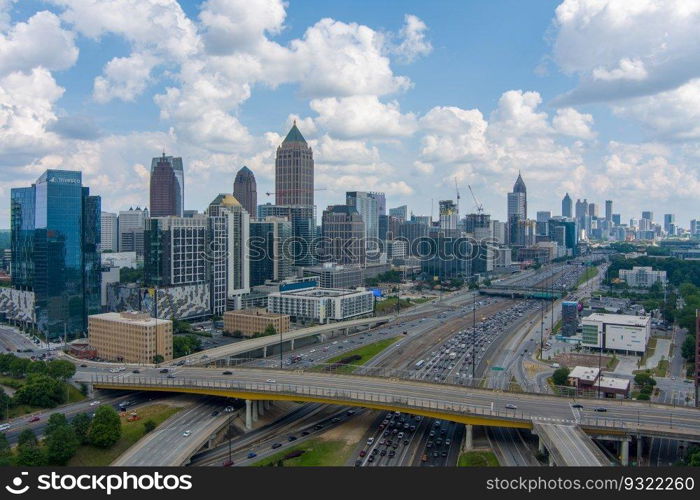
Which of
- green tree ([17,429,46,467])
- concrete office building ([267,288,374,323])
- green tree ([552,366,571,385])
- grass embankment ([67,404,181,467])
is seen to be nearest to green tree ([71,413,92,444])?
grass embankment ([67,404,181,467])

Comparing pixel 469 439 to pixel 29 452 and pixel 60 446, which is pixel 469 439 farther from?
pixel 29 452

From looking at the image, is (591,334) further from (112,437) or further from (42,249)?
(42,249)

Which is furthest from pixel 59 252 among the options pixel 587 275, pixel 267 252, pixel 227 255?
pixel 587 275

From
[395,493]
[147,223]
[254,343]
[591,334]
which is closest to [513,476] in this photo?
[395,493]

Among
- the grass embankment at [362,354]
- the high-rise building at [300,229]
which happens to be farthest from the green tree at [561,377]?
the high-rise building at [300,229]

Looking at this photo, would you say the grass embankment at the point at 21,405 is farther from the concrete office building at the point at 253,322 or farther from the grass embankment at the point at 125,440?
the concrete office building at the point at 253,322

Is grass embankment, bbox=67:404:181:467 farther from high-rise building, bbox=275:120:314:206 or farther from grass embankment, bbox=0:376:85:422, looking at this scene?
high-rise building, bbox=275:120:314:206
